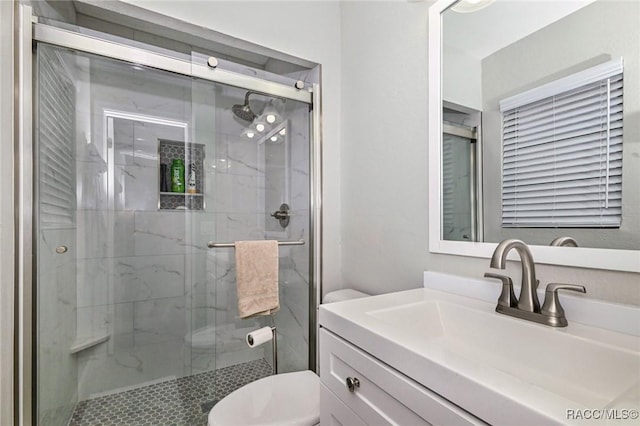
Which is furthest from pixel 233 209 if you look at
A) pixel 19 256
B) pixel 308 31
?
pixel 308 31

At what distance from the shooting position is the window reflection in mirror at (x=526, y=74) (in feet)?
2.28

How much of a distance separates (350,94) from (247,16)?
2.16ft

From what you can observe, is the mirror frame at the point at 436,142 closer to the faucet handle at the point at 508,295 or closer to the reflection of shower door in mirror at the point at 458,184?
the reflection of shower door in mirror at the point at 458,184

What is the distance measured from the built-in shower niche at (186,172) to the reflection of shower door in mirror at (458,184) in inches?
42.6

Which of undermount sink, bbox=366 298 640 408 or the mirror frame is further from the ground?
the mirror frame

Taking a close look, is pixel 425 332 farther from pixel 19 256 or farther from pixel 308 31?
A: pixel 308 31

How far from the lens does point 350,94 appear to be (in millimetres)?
1672

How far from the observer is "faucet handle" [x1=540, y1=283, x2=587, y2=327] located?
70 centimetres

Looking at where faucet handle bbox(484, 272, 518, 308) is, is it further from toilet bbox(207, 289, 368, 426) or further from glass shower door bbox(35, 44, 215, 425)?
glass shower door bbox(35, 44, 215, 425)

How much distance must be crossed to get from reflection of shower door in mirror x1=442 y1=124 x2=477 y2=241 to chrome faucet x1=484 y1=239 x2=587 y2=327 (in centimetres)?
25

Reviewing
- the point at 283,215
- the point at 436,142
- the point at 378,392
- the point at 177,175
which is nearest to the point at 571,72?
the point at 436,142

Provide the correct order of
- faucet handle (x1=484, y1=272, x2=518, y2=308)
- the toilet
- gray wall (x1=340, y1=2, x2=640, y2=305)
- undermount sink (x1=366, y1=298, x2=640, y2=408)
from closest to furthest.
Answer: undermount sink (x1=366, y1=298, x2=640, y2=408) < faucet handle (x1=484, y1=272, x2=518, y2=308) < the toilet < gray wall (x1=340, y1=2, x2=640, y2=305)

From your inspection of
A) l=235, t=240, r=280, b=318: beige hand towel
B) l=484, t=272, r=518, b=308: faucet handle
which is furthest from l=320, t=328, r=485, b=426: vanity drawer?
l=235, t=240, r=280, b=318: beige hand towel

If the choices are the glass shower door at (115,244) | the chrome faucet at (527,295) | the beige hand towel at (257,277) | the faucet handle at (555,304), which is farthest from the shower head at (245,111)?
the faucet handle at (555,304)
